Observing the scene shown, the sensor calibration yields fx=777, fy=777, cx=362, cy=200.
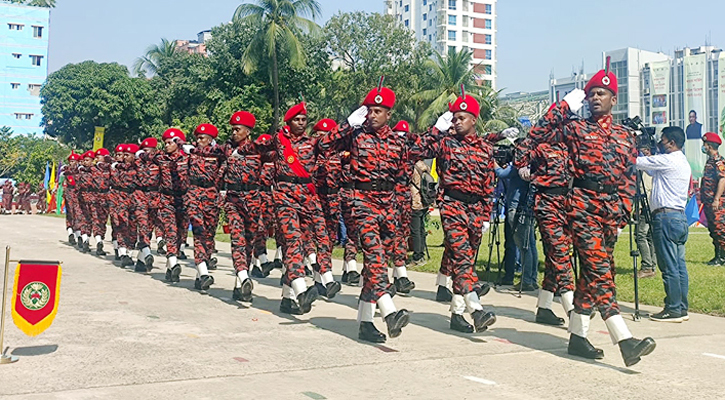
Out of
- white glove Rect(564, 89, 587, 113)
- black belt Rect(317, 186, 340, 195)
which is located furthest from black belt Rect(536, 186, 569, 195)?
black belt Rect(317, 186, 340, 195)

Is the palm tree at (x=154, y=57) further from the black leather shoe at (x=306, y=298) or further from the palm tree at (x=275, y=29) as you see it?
the black leather shoe at (x=306, y=298)

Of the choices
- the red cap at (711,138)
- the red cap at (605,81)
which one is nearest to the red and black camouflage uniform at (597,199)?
the red cap at (605,81)

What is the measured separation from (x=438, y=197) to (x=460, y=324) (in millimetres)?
1242

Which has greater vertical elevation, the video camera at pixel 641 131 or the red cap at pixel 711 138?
the red cap at pixel 711 138

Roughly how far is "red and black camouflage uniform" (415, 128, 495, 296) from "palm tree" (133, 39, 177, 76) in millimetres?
48446

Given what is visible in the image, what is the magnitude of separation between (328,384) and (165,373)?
4.02 feet

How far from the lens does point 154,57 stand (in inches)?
2127

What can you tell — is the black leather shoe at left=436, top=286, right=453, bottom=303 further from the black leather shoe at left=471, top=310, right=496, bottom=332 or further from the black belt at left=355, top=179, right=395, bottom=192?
the black belt at left=355, top=179, right=395, bottom=192

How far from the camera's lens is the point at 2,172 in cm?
6425

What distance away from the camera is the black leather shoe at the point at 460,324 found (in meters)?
7.45

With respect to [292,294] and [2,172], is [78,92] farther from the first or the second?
[292,294]

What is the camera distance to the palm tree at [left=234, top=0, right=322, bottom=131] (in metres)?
38.8

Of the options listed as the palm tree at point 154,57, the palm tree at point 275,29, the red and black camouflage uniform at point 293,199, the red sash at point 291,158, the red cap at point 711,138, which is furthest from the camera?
the palm tree at point 154,57

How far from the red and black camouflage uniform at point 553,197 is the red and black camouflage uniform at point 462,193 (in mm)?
386
